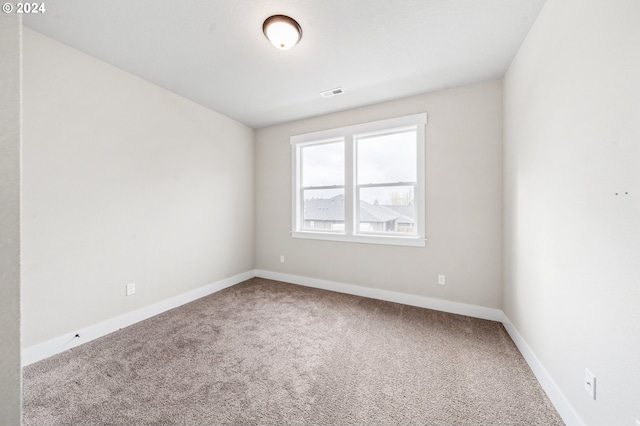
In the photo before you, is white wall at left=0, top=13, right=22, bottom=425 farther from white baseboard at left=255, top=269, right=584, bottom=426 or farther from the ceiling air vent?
the ceiling air vent

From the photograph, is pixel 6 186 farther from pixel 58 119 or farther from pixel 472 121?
pixel 472 121

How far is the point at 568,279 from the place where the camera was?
1.46 metres

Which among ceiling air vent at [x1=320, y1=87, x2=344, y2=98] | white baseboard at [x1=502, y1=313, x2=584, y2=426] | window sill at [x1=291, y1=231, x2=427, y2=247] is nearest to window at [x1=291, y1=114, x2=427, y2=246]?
window sill at [x1=291, y1=231, x2=427, y2=247]

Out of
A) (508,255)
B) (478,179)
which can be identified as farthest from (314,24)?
(508,255)

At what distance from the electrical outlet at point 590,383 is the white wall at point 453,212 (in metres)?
1.52

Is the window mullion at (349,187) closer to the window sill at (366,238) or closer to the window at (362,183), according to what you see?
the window at (362,183)

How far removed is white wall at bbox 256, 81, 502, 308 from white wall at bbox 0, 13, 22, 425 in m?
3.15

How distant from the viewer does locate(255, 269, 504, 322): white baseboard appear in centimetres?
277

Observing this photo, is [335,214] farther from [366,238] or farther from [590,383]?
[590,383]

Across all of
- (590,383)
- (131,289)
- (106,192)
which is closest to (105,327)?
(131,289)

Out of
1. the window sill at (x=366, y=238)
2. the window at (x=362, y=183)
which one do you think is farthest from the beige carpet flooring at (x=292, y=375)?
the window at (x=362, y=183)

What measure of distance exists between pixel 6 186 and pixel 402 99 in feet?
11.4

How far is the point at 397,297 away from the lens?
10.6 ft

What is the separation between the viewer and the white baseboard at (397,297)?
2.77 metres
